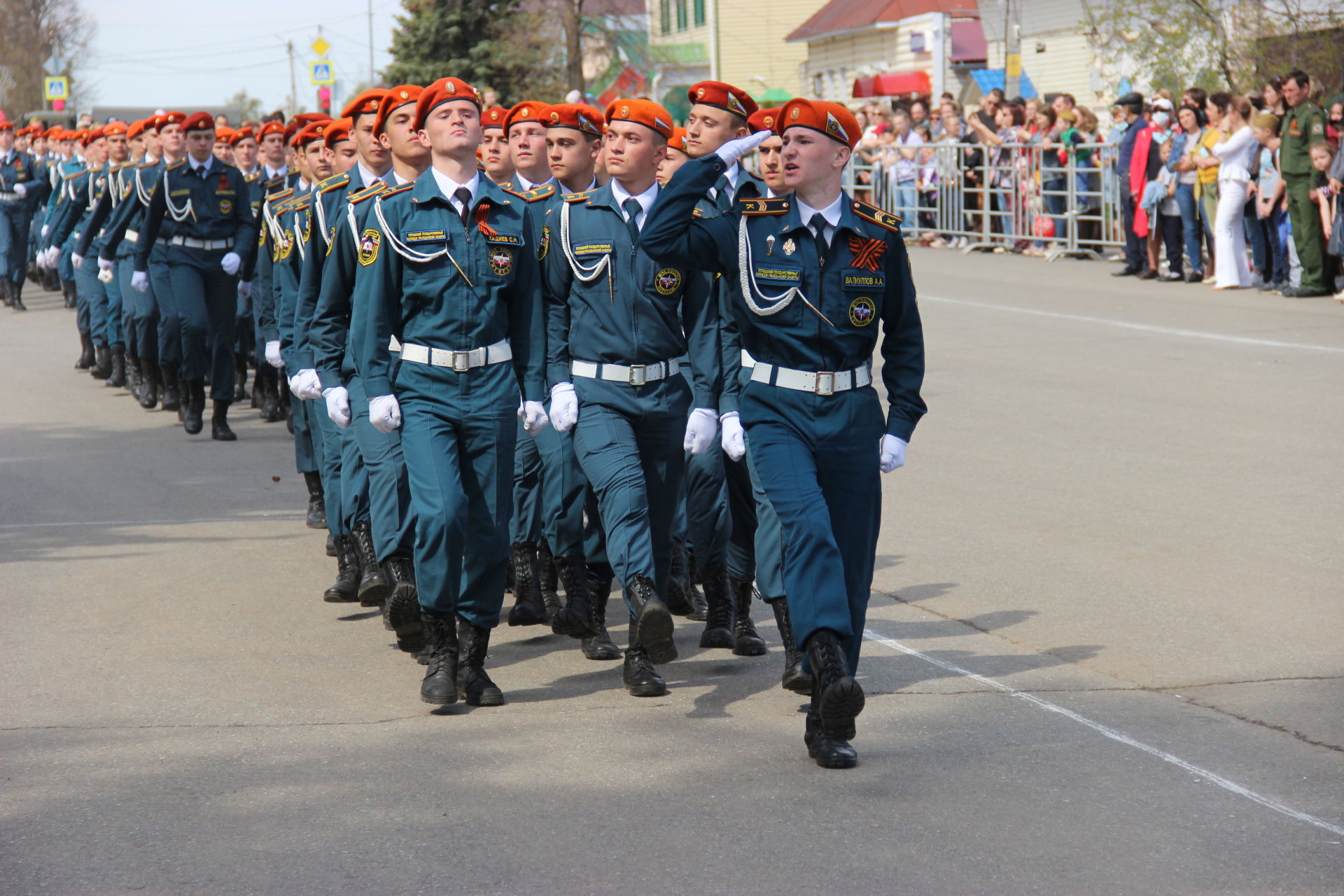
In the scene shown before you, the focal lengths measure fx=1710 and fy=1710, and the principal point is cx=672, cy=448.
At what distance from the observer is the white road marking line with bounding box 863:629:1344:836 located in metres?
4.77

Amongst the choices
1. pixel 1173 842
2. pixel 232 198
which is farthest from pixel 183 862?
pixel 232 198

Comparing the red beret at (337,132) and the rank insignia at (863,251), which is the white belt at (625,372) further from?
the red beret at (337,132)

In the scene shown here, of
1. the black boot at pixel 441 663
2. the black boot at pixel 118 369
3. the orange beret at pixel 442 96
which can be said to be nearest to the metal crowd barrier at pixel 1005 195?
the black boot at pixel 118 369

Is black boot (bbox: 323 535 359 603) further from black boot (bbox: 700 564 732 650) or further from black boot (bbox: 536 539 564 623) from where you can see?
black boot (bbox: 700 564 732 650)

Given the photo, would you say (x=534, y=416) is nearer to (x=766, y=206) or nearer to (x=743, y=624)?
(x=766, y=206)

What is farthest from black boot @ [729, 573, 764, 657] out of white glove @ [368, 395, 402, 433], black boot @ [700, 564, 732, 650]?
white glove @ [368, 395, 402, 433]

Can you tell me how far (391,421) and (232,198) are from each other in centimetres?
702

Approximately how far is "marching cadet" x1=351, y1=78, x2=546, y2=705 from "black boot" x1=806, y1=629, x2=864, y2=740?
52.3 inches

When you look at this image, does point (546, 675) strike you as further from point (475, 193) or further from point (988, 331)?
point (988, 331)

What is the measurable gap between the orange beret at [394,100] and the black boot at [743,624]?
7.48 ft

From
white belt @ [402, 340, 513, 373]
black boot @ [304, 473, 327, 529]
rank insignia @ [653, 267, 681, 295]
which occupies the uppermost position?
rank insignia @ [653, 267, 681, 295]

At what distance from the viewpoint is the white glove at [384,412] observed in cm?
579

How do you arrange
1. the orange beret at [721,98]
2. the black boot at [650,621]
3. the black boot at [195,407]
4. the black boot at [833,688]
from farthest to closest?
the black boot at [195,407] < the orange beret at [721,98] < the black boot at [650,621] < the black boot at [833,688]

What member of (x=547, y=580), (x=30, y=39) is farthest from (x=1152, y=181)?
(x=30, y=39)
